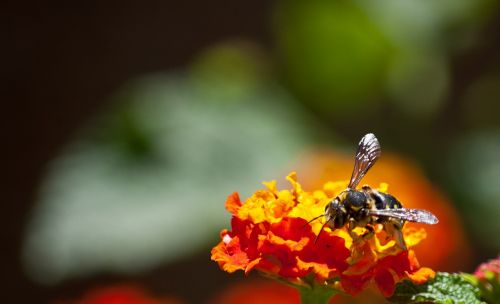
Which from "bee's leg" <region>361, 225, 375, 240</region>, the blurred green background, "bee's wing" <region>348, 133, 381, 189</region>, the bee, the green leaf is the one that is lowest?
the green leaf

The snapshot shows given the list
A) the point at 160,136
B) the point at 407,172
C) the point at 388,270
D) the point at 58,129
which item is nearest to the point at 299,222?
the point at 388,270

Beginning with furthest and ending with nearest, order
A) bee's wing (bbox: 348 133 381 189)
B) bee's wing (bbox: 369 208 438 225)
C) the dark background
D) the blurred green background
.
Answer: the dark background < the blurred green background < bee's wing (bbox: 348 133 381 189) < bee's wing (bbox: 369 208 438 225)

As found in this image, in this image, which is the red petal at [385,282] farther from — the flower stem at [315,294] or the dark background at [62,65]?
the dark background at [62,65]

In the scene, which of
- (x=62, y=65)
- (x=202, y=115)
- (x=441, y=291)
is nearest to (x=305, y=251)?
(x=441, y=291)

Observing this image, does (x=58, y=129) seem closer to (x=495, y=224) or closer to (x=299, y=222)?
(x=495, y=224)

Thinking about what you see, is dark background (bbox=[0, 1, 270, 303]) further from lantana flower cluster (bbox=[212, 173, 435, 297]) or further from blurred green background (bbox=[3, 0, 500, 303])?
lantana flower cluster (bbox=[212, 173, 435, 297])

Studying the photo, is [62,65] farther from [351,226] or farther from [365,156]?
[351,226]

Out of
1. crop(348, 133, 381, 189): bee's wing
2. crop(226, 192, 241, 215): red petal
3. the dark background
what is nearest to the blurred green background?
the dark background
